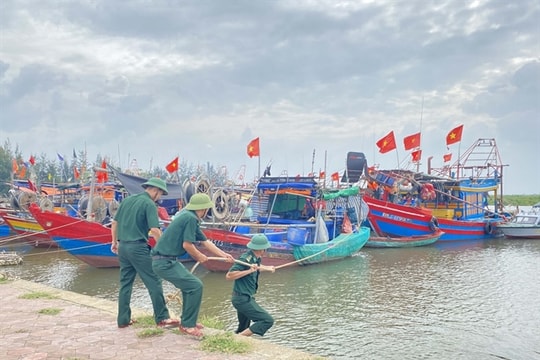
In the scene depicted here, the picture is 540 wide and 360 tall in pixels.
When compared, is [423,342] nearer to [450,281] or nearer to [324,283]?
[324,283]

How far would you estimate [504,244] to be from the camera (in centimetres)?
2220

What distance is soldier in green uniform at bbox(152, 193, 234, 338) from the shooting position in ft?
16.1

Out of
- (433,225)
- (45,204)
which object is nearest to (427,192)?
(433,225)

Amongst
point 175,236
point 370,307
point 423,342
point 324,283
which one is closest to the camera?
point 175,236

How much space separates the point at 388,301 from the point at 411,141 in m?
14.8

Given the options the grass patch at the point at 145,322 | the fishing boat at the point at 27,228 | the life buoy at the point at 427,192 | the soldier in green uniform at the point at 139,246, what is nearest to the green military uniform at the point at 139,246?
the soldier in green uniform at the point at 139,246

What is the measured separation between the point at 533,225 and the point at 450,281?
45.4ft

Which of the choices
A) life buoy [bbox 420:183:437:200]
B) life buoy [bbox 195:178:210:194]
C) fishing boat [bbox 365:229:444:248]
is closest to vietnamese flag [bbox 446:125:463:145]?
life buoy [bbox 420:183:437:200]

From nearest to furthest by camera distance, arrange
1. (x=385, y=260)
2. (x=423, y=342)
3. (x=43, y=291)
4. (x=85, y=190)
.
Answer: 1. (x=43, y=291)
2. (x=423, y=342)
3. (x=385, y=260)
4. (x=85, y=190)

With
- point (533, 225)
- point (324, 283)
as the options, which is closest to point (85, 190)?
point (324, 283)

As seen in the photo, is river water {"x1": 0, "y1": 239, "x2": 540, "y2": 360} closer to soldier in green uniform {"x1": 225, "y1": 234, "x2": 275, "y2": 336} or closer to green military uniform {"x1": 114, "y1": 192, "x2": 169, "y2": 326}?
soldier in green uniform {"x1": 225, "y1": 234, "x2": 275, "y2": 336}

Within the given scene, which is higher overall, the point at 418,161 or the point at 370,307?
the point at 418,161

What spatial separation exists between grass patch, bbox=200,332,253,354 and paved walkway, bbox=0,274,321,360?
66mm

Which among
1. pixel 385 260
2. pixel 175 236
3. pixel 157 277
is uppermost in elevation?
pixel 175 236
